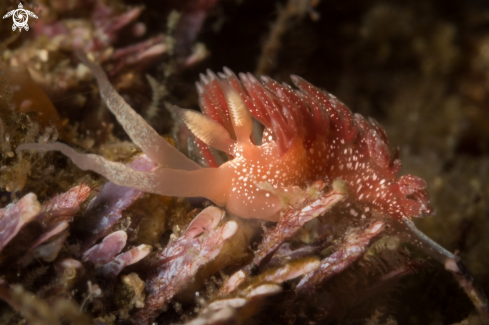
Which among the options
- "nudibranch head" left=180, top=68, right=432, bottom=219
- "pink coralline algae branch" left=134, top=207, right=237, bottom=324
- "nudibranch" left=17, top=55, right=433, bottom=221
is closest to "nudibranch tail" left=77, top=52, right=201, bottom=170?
"nudibranch" left=17, top=55, right=433, bottom=221

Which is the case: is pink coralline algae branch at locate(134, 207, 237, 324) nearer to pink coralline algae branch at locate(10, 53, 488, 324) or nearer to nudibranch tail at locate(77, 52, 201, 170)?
pink coralline algae branch at locate(10, 53, 488, 324)

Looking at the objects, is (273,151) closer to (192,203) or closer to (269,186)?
(269,186)

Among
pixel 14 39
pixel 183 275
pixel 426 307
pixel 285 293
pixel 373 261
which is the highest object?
pixel 14 39

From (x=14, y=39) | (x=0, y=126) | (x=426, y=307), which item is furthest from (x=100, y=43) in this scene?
(x=426, y=307)

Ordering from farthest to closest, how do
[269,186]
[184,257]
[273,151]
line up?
1. [273,151]
2. [269,186]
3. [184,257]

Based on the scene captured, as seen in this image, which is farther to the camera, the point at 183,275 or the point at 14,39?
the point at 14,39

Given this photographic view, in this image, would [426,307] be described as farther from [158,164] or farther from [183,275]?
[158,164]

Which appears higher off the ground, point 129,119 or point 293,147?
point 129,119

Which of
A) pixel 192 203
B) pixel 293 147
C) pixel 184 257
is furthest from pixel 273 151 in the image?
pixel 184 257
